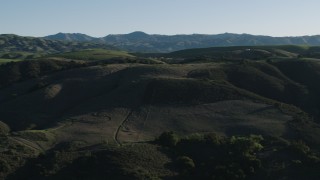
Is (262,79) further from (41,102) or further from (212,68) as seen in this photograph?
(41,102)

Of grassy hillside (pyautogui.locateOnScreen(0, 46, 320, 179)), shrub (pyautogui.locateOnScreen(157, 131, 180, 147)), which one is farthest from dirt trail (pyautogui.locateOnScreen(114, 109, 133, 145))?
shrub (pyautogui.locateOnScreen(157, 131, 180, 147))

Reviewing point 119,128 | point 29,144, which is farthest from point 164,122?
point 29,144

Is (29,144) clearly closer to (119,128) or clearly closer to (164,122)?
(119,128)

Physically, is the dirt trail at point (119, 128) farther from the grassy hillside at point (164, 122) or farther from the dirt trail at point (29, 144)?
the dirt trail at point (29, 144)

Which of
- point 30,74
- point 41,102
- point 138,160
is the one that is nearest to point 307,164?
point 138,160

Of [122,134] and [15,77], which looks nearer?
[122,134]

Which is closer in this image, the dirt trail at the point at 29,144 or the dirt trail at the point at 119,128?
the dirt trail at the point at 29,144

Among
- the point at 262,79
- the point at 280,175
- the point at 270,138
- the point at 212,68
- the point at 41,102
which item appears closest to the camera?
the point at 280,175

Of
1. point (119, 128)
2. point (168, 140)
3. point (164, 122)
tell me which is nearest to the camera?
point (168, 140)

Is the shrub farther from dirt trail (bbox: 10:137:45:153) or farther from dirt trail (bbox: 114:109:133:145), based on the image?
dirt trail (bbox: 10:137:45:153)

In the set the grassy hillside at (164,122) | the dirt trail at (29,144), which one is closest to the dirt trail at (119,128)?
the grassy hillside at (164,122)

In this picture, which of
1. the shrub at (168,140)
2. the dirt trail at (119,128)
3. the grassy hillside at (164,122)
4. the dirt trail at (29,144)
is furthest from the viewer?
the dirt trail at (119,128)
